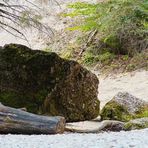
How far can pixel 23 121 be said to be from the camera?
6047mm

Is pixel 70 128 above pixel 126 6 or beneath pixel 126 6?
beneath

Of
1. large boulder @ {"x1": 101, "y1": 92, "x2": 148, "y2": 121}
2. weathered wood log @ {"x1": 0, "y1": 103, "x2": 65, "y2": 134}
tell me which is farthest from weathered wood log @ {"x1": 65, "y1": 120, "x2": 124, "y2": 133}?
weathered wood log @ {"x1": 0, "y1": 103, "x2": 65, "y2": 134}

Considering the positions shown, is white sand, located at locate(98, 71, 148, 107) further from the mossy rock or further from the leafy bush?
the mossy rock

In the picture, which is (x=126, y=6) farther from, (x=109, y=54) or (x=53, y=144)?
(x=53, y=144)

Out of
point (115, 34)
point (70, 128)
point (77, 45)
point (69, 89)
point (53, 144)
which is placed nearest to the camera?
point (53, 144)

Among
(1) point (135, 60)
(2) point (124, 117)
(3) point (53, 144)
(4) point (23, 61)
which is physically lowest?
(3) point (53, 144)

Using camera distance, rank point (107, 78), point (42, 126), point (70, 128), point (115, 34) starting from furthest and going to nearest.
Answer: point (115, 34)
point (107, 78)
point (70, 128)
point (42, 126)

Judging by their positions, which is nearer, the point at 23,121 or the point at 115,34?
the point at 23,121

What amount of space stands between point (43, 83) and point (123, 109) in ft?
4.16

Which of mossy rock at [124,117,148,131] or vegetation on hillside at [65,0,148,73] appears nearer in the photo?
mossy rock at [124,117,148,131]

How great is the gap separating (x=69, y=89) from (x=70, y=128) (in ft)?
2.56

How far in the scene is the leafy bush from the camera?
13406 millimetres

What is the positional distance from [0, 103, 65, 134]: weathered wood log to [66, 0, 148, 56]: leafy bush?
7340 millimetres

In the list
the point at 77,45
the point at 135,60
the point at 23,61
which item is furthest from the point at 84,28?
the point at 23,61
